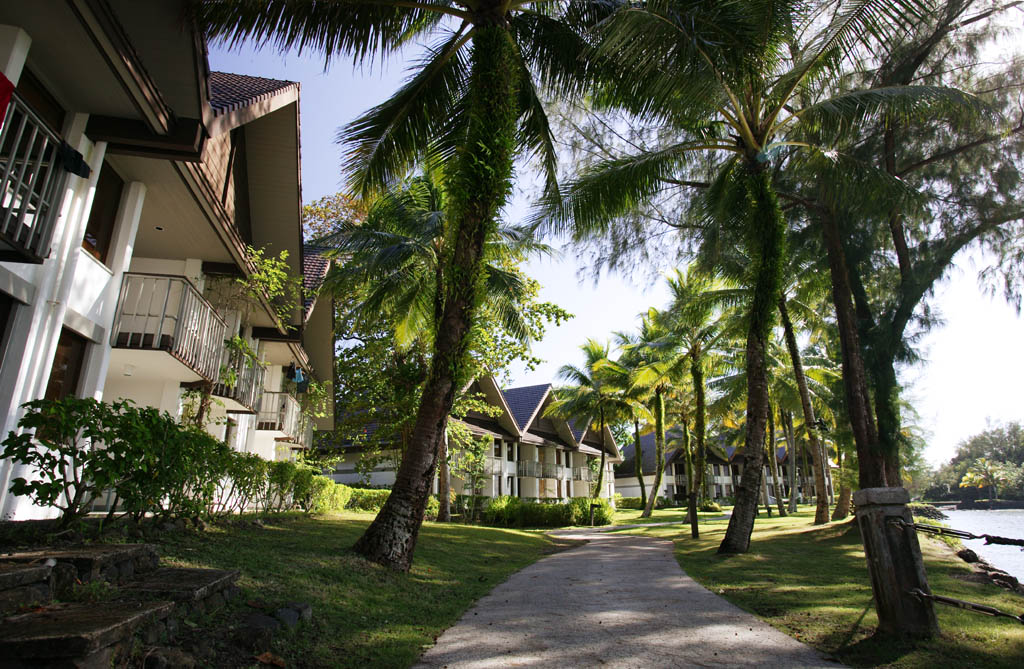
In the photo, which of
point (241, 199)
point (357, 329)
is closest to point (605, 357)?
point (357, 329)

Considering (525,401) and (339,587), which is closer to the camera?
(339,587)

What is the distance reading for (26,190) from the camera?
20.2 ft

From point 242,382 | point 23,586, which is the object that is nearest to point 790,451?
point 242,382

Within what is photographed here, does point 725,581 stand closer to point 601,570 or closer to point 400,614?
point 601,570

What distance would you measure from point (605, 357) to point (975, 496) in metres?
65.8

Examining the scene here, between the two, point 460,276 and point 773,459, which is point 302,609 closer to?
point 460,276

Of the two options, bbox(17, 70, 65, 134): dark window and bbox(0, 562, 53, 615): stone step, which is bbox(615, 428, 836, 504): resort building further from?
bbox(0, 562, 53, 615): stone step

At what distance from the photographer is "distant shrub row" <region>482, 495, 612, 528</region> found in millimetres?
26031

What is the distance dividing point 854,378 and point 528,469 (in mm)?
26218

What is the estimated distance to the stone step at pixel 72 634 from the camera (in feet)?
8.19

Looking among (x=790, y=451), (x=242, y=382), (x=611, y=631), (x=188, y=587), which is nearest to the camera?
(x=188, y=587)

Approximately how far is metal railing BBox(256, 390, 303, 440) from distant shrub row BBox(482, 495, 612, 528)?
11.2 meters

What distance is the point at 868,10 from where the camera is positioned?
29.5ft

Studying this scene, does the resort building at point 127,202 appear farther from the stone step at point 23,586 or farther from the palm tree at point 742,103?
the palm tree at point 742,103
